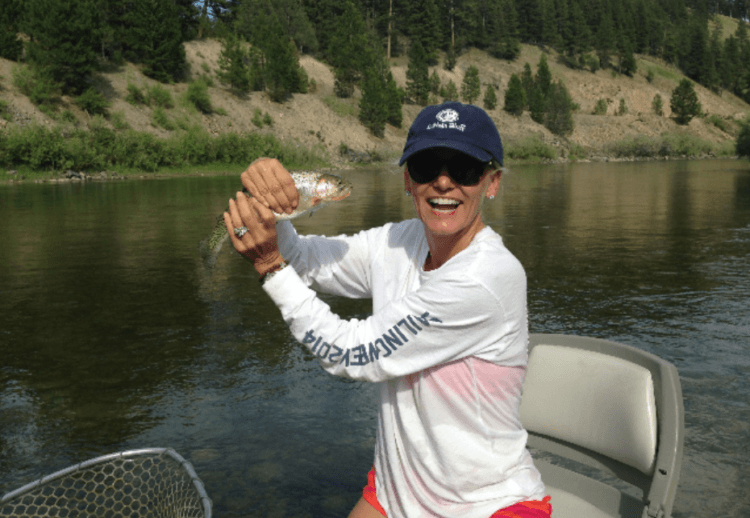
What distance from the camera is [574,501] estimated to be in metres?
3.19

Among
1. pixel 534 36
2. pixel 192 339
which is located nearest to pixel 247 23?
pixel 534 36

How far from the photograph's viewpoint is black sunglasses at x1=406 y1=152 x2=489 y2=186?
2713 millimetres

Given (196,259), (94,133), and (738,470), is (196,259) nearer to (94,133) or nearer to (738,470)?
(738,470)

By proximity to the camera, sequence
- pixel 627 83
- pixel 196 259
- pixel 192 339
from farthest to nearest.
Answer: pixel 627 83 → pixel 196 259 → pixel 192 339

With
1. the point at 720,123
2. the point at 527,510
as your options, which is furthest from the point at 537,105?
the point at 527,510

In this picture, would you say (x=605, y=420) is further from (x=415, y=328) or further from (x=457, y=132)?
(x=457, y=132)

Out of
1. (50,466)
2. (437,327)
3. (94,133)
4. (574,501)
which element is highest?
(94,133)

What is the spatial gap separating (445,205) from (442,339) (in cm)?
61

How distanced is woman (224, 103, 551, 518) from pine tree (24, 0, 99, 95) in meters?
74.1

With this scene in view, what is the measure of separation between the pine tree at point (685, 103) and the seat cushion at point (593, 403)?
16268 cm

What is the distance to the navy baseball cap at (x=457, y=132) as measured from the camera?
260cm

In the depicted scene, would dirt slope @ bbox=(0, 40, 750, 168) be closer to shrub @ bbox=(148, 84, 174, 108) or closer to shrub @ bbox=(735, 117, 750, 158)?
shrub @ bbox=(148, 84, 174, 108)

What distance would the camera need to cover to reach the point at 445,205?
2758mm

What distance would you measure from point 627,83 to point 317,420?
174 m
